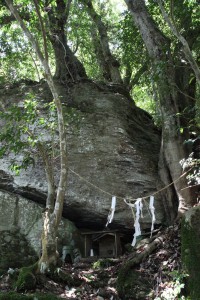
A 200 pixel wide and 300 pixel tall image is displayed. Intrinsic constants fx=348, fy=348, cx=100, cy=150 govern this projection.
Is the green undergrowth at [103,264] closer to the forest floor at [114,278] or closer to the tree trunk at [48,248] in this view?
the forest floor at [114,278]


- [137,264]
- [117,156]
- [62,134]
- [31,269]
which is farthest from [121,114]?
[31,269]

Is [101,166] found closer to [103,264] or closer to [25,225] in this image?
[25,225]

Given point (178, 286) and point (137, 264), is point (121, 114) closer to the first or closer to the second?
point (137, 264)

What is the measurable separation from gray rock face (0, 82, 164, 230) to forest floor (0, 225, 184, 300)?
67.1 inches

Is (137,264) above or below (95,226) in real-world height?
below

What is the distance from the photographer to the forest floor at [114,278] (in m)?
5.85

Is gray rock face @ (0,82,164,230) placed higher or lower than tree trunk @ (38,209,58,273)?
higher

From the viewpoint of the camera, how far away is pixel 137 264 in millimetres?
6816

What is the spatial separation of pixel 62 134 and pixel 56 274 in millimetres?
2628

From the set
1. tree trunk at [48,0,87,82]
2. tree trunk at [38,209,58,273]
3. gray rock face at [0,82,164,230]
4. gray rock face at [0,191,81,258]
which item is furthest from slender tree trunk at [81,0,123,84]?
tree trunk at [38,209,58,273]

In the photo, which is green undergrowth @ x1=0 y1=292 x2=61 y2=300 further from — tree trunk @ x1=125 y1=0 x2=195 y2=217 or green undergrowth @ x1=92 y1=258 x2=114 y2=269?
tree trunk @ x1=125 y1=0 x2=195 y2=217

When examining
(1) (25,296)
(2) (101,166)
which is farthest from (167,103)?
(1) (25,296)

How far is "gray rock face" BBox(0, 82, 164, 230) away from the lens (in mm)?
8953

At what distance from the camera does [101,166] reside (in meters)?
9.49
